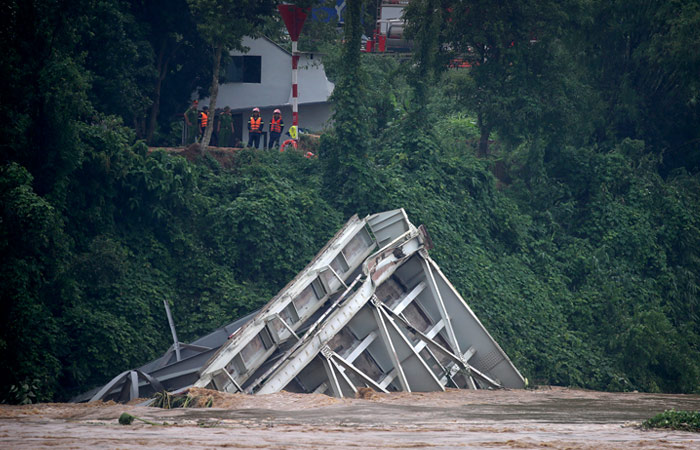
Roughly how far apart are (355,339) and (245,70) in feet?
45.7

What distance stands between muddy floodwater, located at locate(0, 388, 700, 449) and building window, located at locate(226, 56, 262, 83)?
47.8 ft

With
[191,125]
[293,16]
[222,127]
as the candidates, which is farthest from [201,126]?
[293,16]

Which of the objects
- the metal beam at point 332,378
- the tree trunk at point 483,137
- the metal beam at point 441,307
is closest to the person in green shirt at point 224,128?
the tree trunk at point 483,137

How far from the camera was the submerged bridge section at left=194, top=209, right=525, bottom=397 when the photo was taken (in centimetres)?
1123

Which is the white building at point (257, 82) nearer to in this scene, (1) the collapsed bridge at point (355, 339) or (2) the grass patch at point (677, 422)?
(1) the collapsed bridge at point (355, 339)

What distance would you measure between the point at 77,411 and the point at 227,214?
7.05 m

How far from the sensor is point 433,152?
2034 centimetres

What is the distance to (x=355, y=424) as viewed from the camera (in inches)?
321

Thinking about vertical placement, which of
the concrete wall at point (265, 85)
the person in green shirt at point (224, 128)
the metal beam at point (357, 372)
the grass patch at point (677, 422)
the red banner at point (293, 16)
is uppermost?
the red banner at point (293, 16)

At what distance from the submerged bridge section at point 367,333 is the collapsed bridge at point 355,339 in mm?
17

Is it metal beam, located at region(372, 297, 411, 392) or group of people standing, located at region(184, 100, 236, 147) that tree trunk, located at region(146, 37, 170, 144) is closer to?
group of people standing, located at region(184, 100, 236, 147)

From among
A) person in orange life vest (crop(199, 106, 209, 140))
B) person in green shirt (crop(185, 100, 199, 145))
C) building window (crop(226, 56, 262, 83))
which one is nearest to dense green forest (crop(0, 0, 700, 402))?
person in green shirt (crop(185, 100, 199, 145))

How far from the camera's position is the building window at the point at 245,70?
23766 millimetres

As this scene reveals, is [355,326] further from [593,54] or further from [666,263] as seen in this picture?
[593,54]
